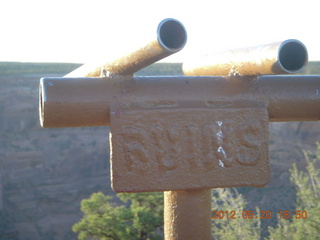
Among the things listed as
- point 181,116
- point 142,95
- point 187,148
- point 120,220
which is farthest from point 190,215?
point 120,220

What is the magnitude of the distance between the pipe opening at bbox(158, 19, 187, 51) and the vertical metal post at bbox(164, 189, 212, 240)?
590mm

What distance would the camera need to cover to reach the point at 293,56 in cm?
146

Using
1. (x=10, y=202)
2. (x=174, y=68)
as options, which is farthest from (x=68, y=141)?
(x=174, y=68)

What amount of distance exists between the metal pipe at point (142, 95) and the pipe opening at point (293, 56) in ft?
0.67

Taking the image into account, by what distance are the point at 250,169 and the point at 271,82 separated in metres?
0.33

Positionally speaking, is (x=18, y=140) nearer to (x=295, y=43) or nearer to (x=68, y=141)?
(x=68, y=141)

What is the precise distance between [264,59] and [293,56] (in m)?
0.11

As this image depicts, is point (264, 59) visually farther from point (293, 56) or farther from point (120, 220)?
point (120, 220)

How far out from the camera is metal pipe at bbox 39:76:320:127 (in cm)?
152

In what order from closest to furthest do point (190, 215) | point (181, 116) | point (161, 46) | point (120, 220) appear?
1. point (161, 46)
2. point (181, 116)
3. point (190, 215)
4. point (120, 220)

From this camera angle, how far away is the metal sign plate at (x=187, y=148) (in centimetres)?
152

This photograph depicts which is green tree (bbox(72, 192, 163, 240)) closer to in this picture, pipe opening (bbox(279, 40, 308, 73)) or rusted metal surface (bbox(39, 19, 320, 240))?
rusted metal surface (bbox(39, 19, 320, 240))

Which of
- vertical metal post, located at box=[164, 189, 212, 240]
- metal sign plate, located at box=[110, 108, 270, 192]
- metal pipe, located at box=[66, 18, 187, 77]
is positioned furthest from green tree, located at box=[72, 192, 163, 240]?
metal pipe, located at box=[66, 18, 187, 77]

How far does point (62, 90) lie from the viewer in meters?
1.52
